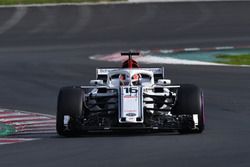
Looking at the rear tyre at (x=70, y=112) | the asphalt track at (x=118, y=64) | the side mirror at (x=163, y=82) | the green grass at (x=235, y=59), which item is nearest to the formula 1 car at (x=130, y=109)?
the rear tyre at (x=70, y=112)

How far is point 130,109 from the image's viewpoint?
16.0 meters

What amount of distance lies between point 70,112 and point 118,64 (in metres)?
14.6

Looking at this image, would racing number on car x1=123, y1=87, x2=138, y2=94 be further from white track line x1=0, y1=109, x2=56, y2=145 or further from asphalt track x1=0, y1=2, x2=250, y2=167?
white track line x1=0, y1=109, x2=56, y2=145

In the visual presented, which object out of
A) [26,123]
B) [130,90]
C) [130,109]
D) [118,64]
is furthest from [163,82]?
[118,64]

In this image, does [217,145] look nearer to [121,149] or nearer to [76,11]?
[121,149]

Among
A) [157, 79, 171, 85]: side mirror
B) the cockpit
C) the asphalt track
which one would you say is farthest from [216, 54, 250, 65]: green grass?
the cockpit

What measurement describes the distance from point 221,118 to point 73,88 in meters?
3.21

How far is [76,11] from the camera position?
46.8 meters

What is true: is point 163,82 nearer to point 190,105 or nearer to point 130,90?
point 190,105

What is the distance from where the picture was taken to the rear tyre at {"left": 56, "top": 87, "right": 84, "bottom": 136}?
1619cm

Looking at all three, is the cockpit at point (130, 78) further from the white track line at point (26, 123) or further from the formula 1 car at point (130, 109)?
the white track line at point (26, 123)

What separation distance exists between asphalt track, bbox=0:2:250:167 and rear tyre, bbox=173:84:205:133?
349 mm

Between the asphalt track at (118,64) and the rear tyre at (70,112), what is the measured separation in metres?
0.21

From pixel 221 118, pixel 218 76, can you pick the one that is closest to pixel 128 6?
pixel 218 76
